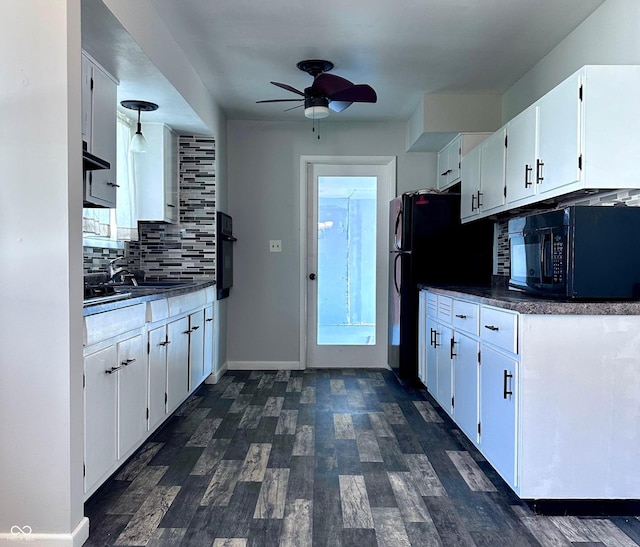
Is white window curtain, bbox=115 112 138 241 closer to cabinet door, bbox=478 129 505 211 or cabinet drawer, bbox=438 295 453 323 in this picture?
cabinet drawer, bbox=438 295 453 323

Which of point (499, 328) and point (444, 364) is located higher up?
point (499, 328)

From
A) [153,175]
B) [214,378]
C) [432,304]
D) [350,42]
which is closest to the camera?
[350,42]

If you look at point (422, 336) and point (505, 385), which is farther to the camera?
point (422, 336)

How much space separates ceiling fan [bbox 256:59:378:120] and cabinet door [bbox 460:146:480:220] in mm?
874

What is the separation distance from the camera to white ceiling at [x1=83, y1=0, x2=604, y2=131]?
2537mm

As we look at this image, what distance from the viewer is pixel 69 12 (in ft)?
5.61

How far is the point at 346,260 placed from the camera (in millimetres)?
4758

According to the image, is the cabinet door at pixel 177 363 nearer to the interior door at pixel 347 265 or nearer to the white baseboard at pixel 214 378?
the white baseboard at pixel 214 378

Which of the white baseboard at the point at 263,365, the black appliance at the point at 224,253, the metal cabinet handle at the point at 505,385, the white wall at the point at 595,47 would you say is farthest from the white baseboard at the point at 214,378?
the white wall at the point at 595,47

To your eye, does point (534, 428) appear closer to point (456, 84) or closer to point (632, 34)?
point (632, 34)

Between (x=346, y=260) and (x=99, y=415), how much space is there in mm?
3055

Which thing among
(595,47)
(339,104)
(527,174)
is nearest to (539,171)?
(527,174)

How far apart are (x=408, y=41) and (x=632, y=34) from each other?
46.2 inches

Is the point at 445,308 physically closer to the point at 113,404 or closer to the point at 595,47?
the point at 595,47
